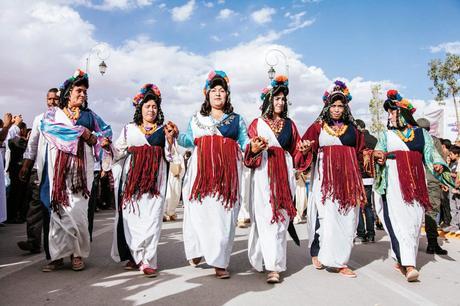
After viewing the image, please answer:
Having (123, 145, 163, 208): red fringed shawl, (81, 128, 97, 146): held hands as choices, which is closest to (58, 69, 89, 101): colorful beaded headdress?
(81, 128, 97, 146): held hands

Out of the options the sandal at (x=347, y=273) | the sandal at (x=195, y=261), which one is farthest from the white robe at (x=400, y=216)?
the sandal at (x=195, y=261)

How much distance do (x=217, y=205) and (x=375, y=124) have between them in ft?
111

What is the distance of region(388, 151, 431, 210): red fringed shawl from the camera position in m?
5.09

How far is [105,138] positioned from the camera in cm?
507

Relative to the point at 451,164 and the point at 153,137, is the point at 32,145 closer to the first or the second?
the point at 153,137

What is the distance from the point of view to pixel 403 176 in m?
5.12

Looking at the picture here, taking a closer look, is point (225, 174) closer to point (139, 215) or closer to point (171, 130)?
point (171, 130)

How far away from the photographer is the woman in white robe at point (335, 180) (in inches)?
196

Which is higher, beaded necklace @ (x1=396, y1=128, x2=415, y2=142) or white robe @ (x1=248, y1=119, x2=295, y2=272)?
beaded necklace @ (x1=396, y1=128, x2=415, y2=142)

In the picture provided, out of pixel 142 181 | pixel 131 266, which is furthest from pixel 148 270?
pixel 142 181

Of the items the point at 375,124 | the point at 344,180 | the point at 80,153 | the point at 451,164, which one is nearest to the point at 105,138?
the point at 80,153

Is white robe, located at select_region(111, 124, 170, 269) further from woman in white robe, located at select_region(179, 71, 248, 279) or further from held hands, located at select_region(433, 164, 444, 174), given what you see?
held hands, located at select_region(433, 164, 444, 174)

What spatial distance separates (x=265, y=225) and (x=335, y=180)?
3.34 feet

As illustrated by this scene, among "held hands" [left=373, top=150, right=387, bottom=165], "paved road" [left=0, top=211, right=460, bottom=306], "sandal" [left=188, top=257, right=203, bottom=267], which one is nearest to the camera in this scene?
"paved road" [left=0, top=211, right=460, bottom=306]
